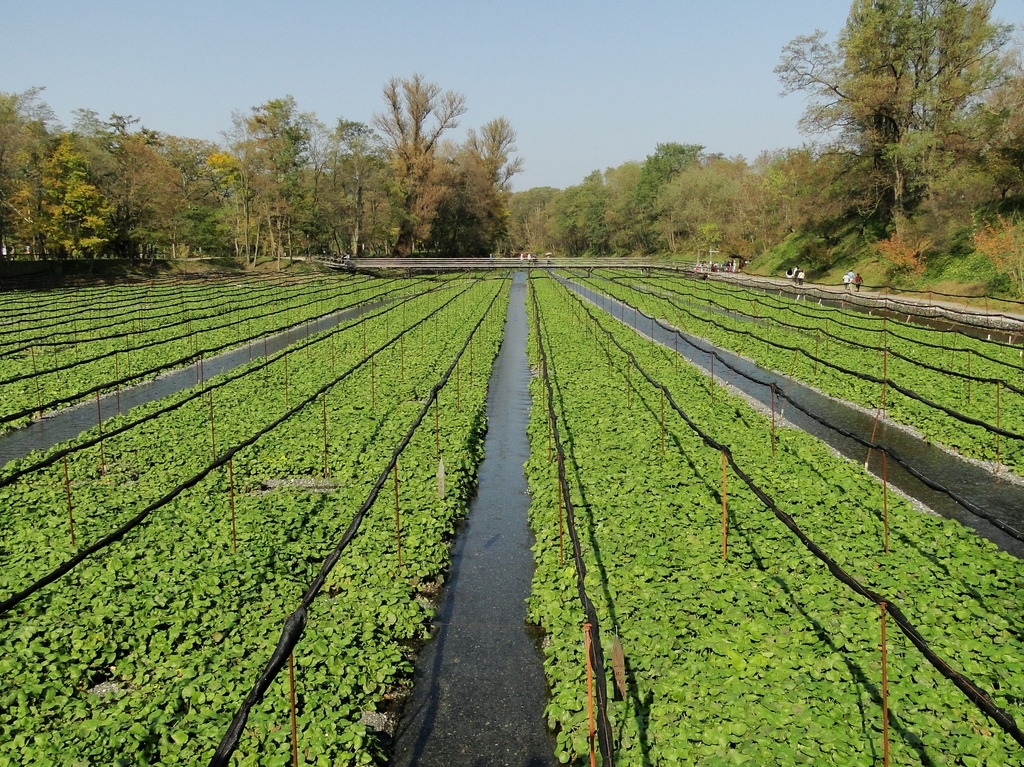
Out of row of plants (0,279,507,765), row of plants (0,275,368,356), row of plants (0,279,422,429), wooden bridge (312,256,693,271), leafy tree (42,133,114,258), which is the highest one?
leafy tree (42,133,114,258)

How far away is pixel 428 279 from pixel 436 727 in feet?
205

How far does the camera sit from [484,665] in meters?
7.84

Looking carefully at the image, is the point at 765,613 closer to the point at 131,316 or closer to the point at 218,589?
the point at 218,589

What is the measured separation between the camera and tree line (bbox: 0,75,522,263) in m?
51.6


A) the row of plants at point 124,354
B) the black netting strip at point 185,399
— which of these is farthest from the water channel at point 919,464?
the row of plants at point 124,354

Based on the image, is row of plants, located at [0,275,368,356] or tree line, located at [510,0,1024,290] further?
tree line, located at [510,0,1024,290]

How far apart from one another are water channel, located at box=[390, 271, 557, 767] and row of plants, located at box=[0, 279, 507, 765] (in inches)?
12.4

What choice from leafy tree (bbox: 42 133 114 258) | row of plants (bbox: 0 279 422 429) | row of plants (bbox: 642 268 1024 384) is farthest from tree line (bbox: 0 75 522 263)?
row of plants (bbox: 642 268 1024 384)

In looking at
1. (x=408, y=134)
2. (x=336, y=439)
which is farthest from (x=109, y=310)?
(x=408, y=134)

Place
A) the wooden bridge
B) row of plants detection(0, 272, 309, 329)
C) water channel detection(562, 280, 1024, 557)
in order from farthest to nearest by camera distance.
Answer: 1. the wooden bridge
2. row of plants detection(0, 272, 309, 329)
3. water channel detection(562, 280, 1024, 557)

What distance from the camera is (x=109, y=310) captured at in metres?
34.2

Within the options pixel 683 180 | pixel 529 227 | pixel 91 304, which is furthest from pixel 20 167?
pixel 529 227

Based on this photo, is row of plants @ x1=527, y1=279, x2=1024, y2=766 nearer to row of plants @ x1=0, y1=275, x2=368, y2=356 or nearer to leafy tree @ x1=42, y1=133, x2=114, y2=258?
row of plants @ x1=0, y1=275, x2=368, y2=356

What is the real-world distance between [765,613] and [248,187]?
230 feet
